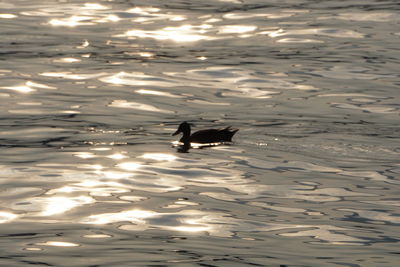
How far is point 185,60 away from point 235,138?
28.5 ft

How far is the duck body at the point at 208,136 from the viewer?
2300 cm

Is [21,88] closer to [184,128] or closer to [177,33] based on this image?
[184,128]

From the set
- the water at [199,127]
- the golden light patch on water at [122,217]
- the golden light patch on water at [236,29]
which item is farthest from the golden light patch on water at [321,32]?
the golden light patch on water at [122,217]

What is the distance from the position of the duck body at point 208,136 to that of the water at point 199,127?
175 millimetres

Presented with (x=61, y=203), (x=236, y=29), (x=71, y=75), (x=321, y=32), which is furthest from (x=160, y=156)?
(x=236, y=29)

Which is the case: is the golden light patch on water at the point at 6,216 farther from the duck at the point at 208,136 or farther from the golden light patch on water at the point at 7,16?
the golden light patch on water at the point at 7,16

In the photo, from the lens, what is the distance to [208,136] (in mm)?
23266

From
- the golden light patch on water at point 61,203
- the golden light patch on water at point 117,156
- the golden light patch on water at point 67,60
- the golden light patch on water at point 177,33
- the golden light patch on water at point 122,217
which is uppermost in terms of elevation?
the golden light patch on water at point 177,33

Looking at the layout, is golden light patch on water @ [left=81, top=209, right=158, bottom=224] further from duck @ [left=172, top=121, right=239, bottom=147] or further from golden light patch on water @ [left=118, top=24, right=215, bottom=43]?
golden light patch on water @ [left=118, top=24, right=215, bottom=43]

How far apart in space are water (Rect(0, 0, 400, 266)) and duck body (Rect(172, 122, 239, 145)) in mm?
175

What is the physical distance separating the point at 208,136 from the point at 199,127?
226 cm

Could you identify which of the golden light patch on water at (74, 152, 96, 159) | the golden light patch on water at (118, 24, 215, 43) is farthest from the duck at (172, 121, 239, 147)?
the golden light patch on water at (118, 24, 215, 43)

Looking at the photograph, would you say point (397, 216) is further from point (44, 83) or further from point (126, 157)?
point (44, 83)

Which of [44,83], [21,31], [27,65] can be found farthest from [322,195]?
[21,31]
